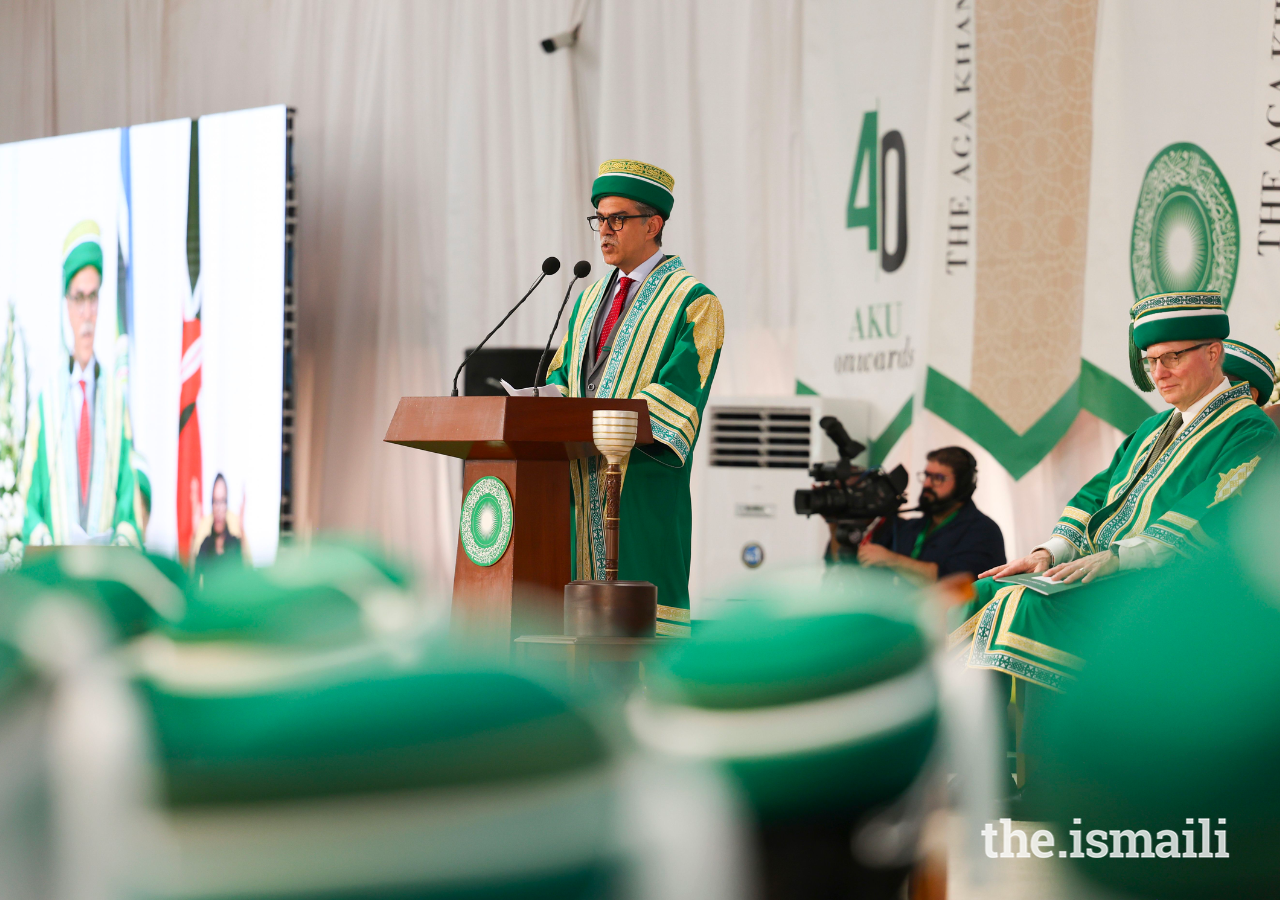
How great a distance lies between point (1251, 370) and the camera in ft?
8.13

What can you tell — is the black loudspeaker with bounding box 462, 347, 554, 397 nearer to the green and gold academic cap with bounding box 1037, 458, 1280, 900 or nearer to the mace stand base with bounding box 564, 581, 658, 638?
the mace stand base with bounding box 564, 581, 658, 638

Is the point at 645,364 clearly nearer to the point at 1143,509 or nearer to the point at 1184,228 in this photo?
the point at 1143,509

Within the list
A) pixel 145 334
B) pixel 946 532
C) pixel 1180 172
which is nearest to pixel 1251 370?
pixel 946 532

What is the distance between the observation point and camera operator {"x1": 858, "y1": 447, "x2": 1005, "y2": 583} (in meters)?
3.92

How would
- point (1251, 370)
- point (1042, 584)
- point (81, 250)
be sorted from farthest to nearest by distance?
1. point (81, 250)
2. point (1251, 370)
3. point (1042, 584)

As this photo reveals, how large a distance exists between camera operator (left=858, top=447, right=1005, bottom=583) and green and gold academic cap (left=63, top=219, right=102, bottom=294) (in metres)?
4.19

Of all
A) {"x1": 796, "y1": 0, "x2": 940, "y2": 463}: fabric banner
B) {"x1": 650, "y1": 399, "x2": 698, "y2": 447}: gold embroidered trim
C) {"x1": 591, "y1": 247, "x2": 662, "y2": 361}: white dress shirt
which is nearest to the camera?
{"x1": 650, "y1": 399, "x2": 698, "y2": 447}: gold embroidered trim

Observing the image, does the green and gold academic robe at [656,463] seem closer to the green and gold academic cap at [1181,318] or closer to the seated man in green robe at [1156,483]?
the seated man in green robe at [1156,483]

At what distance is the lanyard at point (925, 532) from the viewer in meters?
4.11

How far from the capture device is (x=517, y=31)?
610 cm

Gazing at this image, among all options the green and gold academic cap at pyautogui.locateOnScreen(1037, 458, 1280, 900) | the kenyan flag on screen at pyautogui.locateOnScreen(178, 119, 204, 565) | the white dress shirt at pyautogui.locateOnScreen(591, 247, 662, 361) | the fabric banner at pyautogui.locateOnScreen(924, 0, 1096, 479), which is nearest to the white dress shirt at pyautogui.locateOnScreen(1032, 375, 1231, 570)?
the white dress shirt at pyautogui.locateOnScreen(591, 247, 662, 361)

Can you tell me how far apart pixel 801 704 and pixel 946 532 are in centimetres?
384

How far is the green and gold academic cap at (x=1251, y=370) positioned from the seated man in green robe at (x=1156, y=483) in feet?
0.15

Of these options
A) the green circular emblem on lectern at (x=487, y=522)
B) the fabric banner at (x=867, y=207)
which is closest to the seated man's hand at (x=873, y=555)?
the fabric banner at (x=867, y=207)
